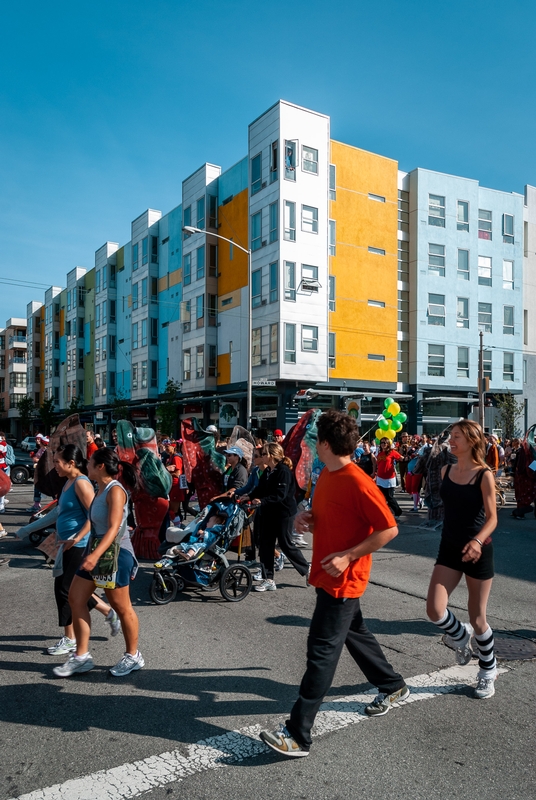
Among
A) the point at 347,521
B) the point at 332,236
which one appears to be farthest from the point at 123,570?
the point at 332,236

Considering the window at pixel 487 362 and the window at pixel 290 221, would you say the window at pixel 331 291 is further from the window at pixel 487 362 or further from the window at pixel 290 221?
the window at pixel 487 362

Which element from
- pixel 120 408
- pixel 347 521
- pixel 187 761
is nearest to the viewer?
pixel 187 761

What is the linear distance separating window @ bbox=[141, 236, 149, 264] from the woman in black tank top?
42701mm

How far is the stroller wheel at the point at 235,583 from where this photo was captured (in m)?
6.80

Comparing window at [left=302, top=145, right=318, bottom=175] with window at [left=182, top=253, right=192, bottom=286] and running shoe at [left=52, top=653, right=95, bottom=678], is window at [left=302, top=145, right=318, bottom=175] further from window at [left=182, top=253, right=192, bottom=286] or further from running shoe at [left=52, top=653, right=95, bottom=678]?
running shoe at [left=52, top=653, right=95, bottom=678]

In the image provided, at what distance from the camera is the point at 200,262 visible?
3769 cm

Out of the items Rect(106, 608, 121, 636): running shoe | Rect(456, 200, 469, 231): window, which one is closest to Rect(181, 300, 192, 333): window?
Rect(456, 200, 469, 231): window

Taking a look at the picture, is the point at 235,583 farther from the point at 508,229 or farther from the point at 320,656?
the point at 508,229

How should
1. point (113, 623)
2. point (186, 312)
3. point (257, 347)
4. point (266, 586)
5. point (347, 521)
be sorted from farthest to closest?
1. point (186, 312)
2. point (257, 347)
3. point (266, 586)
4. point (113, 623)
5. point (347, 521)

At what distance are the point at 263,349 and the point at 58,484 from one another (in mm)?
24345

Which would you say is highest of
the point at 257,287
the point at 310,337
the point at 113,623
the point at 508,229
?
the point at 508,229

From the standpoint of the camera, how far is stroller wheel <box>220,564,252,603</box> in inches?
268

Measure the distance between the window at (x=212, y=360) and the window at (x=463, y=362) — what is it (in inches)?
575

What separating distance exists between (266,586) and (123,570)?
302cm
